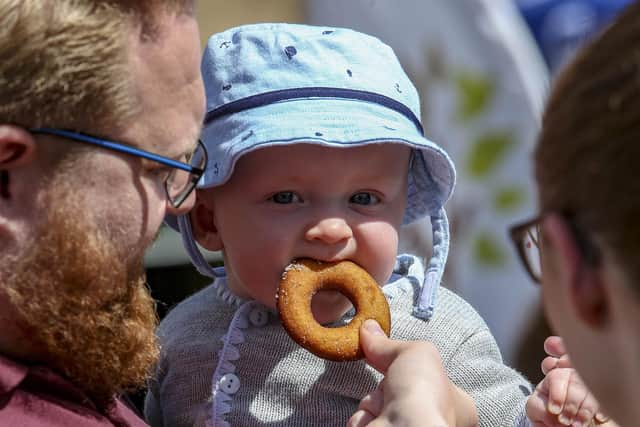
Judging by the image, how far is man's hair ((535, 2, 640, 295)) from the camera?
59.2 inches

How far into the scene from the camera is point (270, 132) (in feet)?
8.73

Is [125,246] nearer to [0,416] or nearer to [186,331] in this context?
[0,416]

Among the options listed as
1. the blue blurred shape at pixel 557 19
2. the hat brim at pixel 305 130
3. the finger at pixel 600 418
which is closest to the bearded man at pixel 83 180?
the hat brim at pixel 305 130

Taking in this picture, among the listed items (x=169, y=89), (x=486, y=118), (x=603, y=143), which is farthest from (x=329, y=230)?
(x=486, y=118)

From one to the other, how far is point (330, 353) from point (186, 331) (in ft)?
1.93

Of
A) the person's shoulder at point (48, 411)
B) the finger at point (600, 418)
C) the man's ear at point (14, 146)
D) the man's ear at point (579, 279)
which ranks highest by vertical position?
the man's ear at point (579, 279)

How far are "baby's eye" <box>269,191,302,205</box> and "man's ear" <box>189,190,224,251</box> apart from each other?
9.9 inches

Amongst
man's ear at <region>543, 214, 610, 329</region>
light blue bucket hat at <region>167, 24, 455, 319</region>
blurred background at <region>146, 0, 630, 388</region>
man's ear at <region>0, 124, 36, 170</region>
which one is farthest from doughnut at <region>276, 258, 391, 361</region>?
blurred background at <region>146, 0, 630, 388</region>

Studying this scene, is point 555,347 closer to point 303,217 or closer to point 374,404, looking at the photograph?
point 374,404

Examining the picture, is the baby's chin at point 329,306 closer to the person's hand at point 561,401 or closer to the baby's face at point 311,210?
the baby's face at point 311,210

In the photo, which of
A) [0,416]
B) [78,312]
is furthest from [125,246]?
[0,416]

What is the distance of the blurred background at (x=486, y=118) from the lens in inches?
232

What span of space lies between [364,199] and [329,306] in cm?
31

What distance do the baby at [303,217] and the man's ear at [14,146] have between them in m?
0.64
